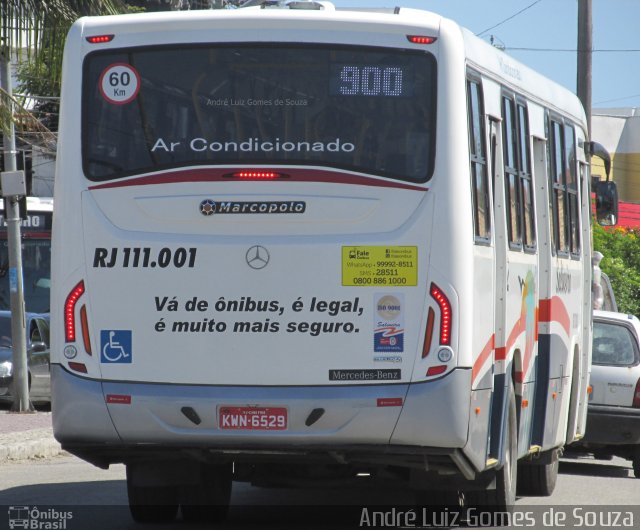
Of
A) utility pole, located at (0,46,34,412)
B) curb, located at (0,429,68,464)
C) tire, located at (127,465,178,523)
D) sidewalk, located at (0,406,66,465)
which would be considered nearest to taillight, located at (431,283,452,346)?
tire, located at (127,465,178,523)

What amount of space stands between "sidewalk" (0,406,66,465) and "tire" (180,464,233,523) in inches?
209

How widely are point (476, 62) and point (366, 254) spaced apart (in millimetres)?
1637

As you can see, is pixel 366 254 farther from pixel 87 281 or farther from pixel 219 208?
pixel 87 281

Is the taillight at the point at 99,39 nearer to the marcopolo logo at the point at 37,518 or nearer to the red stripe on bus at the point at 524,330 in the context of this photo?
the red stripe on bus at the point at 524,330

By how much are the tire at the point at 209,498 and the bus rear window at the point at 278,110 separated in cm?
266

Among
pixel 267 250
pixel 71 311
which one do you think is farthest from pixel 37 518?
pixel 267 250

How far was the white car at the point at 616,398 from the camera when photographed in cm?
1548

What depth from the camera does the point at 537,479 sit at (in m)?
13.0

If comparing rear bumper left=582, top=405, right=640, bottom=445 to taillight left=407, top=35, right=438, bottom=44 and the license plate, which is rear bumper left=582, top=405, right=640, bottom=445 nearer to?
the license plate

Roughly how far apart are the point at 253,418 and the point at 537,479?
4.90m

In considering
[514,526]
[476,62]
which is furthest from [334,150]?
[514,526]

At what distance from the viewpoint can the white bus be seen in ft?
28.9

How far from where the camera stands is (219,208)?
8.95m

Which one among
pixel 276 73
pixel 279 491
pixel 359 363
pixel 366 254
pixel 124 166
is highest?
pixel 276 73
